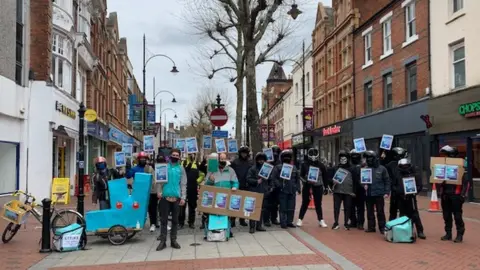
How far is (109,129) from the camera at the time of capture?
34.8 metres

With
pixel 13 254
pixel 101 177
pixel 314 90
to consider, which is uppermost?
pixel 314 90

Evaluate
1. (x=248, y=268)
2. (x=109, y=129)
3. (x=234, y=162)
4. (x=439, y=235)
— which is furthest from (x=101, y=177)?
(x=109, y=129)

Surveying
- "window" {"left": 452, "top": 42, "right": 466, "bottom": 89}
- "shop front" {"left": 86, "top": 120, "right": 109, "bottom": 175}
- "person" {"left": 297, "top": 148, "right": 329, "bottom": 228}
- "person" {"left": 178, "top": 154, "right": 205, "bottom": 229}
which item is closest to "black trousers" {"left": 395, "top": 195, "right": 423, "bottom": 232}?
"person" {"left": 297, "top": 148, "right": 329, "bottom": 228}

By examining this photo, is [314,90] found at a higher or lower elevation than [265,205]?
higher

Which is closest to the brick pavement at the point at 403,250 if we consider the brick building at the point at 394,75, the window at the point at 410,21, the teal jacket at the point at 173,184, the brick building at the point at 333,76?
the teal jacket at the point at 173,184

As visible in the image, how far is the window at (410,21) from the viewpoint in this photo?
73.7 ft

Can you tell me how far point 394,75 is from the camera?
24250 mm

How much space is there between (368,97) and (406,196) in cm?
1900

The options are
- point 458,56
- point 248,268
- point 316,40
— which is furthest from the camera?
point 316,40

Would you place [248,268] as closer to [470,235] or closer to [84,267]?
[84,267]

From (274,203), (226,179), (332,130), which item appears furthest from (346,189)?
(332,130)

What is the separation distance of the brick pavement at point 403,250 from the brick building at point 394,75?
1088cm

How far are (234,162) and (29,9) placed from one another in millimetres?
11515

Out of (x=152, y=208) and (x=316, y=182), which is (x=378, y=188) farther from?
(x=152, y=208)
